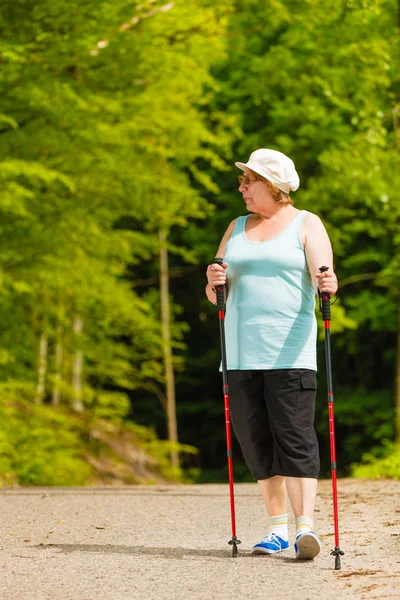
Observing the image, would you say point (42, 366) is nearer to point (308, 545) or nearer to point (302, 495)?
point (302, 495)

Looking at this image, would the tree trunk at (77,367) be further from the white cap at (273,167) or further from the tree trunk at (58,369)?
the white cap at (273,167)

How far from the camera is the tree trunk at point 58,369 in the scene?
786 inches

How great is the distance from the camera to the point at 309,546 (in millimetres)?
5492

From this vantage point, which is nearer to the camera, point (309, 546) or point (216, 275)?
point (309, 546)

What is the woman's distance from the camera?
569 cm

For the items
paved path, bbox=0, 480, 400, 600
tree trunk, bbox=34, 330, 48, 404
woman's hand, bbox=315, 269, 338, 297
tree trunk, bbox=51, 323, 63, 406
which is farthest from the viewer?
tree trunk, bbox=51, 323, 63, 406

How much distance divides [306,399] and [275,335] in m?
0.39

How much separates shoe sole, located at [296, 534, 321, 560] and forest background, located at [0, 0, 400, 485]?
6651mm

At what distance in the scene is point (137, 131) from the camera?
16.3 m

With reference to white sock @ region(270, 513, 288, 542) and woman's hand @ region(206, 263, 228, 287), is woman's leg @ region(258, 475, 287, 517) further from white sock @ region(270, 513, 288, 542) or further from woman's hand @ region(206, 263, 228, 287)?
woman's hand @ region(206, 263, 228, 287)

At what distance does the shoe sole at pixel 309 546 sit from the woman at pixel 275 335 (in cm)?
8

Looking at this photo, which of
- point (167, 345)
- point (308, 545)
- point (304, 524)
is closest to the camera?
point (308, 545)

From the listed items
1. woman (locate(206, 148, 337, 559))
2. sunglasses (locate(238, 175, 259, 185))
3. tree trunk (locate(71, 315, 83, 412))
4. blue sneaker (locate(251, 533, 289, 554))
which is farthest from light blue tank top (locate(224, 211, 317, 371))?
tree trunk (locate(71, 315, 83, 412))

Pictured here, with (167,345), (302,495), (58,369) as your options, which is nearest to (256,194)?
(302,495)
